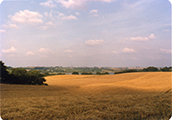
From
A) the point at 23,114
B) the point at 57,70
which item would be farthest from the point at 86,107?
the point at 57,70

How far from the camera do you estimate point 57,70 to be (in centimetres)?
5841

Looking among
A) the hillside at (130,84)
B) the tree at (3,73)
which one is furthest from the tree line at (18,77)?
the hillside at (130,84)

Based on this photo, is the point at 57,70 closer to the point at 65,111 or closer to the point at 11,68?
the point at 11,68

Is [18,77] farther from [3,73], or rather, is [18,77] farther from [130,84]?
[130,84]

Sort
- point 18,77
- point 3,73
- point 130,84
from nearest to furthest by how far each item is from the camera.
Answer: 1. point 3,73
2. point 18,77
3. point 130,84

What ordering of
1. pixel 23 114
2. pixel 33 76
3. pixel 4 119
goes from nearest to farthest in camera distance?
1. pixel 4 119
2. pixel 23 114
3. pixel 33 76

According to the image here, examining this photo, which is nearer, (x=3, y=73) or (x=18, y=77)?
(x=3, y=73)

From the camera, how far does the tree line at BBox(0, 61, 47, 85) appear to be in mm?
14900

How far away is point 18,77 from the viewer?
1634 cm

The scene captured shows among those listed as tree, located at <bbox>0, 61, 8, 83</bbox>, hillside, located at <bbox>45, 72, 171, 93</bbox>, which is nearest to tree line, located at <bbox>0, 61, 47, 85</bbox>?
Result: tree, located at <bbox>0, 61, 8, 83</bbox>

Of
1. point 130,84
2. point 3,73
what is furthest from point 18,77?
point 130,84

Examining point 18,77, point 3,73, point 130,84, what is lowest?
point 130,84

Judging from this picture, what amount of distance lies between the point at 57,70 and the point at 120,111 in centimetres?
5480

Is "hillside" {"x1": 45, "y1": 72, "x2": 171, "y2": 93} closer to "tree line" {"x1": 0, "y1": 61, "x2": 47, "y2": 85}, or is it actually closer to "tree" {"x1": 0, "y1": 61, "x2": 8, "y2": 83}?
"tree line" {"x1": 0, "y1": 61, "x2": 47, "y2": 85}
